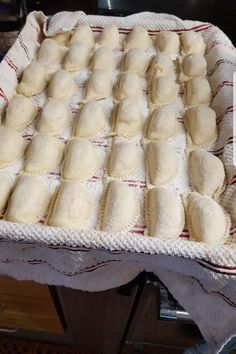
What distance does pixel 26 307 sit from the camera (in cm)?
84

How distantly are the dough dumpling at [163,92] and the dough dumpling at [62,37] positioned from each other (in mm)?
314

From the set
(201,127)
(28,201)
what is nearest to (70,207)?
(28,201)

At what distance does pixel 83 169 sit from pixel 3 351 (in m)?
0.70

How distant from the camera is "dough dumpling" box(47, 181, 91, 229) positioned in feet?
1.87

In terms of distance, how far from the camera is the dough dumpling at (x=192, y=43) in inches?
37.0

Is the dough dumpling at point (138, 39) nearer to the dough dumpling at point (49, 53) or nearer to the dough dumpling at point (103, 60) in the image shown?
the dough dumpling at point (103, 60)

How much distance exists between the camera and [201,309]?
22.9 inches

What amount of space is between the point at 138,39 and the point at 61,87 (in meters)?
0.29

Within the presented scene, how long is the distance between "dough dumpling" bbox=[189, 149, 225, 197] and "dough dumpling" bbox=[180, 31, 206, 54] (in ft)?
1.28

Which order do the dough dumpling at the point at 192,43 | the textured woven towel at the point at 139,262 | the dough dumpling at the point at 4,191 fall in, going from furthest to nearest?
the dough dumpling at the point at 192,43, the dough dumpling at the point at 4,191, the textured woven towel at the point at 139,262

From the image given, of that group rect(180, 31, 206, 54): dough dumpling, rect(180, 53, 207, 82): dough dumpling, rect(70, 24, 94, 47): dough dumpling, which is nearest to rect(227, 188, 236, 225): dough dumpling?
rect(180, 53, 207, 82): dough dumpling

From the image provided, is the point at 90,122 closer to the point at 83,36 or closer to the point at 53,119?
the point at 53,119

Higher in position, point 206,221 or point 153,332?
point 206,221

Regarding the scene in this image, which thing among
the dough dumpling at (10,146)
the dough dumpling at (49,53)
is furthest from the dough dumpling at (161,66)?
the dough dumpling at (10,146)
